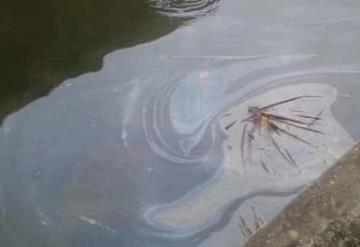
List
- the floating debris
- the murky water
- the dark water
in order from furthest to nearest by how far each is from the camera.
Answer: the dark water < the floating debris < the murky water

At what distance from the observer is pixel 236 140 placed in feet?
6.77

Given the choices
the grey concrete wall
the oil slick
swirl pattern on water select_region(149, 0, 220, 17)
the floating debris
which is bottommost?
the grey concrete wall

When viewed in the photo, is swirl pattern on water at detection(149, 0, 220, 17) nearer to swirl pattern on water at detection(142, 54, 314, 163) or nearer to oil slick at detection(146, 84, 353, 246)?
swirl pattern on water at detection(142, 54, 314, 163)

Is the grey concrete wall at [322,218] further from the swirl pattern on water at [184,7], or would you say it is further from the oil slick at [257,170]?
the swirl pattern on water at [184,7]

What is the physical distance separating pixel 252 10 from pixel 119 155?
2.64ft

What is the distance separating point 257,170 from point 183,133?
272 millimetres

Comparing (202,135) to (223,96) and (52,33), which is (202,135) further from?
(52,33)

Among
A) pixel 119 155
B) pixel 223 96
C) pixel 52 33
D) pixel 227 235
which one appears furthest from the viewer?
pixel 52 33

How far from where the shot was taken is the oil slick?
1.91 metres

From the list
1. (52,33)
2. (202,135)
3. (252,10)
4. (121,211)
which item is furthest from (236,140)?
(52,33)

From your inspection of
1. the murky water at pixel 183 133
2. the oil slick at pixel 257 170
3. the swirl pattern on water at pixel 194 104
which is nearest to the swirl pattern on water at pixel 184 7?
the murky water at pixel 183 133

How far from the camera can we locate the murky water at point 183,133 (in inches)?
75.1

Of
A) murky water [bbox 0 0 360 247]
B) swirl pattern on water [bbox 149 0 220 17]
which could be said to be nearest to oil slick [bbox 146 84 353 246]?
murky water [bbox 0 0 360 247]

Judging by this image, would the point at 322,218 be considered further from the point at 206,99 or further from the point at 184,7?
the point at 184,7
